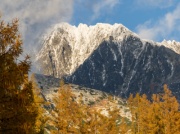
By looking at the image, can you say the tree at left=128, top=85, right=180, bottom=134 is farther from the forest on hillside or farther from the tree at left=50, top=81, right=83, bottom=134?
the tree at left=50, top=81, right=83, bottom=134

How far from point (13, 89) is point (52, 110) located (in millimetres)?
32142

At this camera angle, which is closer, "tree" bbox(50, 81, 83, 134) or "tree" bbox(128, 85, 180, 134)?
"tree" bbox(50, 81, 83, 134)

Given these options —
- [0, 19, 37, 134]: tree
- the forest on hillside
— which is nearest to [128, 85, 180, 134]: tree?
the forest on hillside

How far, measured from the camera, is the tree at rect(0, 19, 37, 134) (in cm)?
1496

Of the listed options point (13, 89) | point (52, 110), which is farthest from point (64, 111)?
point (13, 89)

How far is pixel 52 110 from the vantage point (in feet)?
154

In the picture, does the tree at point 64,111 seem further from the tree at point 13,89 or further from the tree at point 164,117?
the tree at point 13,89

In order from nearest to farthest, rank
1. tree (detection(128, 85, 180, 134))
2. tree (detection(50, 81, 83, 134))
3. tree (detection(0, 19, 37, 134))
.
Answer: tree (detection(0, 19, 37, 134)) < tree (detection(50, 81, 83, 134)) < tree (detection(128, 85, 180, 134))

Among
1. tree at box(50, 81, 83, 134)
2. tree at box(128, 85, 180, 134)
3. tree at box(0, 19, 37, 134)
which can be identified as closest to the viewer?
tree at box(0, 19, 37, 134)

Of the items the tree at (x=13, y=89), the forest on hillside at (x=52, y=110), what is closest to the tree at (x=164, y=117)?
the forest on hillside at (x=52, y=110)

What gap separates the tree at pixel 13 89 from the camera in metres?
15.0

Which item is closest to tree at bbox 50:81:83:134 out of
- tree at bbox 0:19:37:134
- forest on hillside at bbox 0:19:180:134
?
forest on hillside at bbox 0:19:180:134

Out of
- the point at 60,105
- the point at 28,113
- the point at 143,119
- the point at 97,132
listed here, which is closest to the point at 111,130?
the point at 97,132

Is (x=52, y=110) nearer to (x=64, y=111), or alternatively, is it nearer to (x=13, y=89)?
(x=64, y=111)
